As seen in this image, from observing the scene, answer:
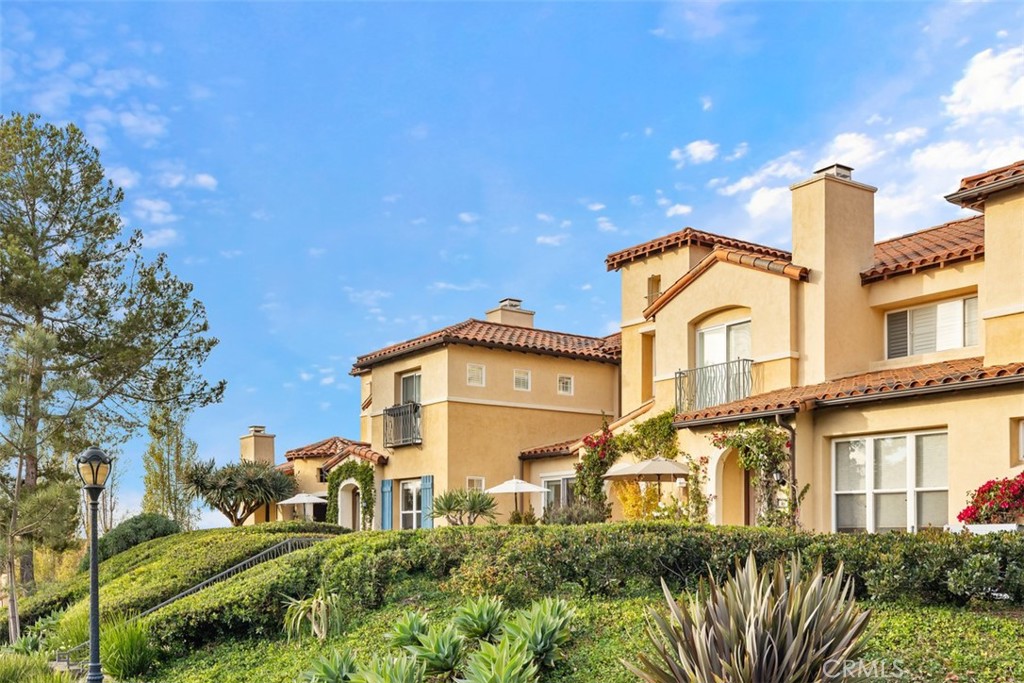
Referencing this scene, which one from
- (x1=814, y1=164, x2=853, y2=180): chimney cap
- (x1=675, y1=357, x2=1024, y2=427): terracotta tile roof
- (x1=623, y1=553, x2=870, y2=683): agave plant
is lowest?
(x1=623, y1=553, x2=870, y2=683): agave plant

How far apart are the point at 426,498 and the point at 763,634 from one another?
72.6 ft

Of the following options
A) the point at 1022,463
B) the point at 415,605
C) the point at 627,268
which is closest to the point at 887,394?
the point at 1022,463

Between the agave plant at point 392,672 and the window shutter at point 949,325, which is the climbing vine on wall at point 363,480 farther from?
the agave plant at point 392,672

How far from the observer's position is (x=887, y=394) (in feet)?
56.6

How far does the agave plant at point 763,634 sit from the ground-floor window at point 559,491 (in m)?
19.9

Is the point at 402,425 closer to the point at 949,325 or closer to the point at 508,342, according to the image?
the point at 508,342

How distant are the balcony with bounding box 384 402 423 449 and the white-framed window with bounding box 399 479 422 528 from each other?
130 centimetres

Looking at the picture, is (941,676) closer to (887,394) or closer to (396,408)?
(887,394)

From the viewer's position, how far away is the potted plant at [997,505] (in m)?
15.2

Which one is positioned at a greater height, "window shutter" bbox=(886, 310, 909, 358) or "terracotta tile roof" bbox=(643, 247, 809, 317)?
"terracotta tile roof" bbox=(643, 247, 809, 317)

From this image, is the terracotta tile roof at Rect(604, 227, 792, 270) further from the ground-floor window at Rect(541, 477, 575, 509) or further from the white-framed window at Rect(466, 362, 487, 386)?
the ground-floor window at Rect(541, 477, 575, 509)

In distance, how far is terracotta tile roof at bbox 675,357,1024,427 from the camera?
1612 cm

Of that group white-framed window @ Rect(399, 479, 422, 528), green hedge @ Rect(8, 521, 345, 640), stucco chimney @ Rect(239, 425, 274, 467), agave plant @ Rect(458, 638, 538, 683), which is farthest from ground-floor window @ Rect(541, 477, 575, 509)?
stucco chimney @ Rect(239, 425, 274, 467)

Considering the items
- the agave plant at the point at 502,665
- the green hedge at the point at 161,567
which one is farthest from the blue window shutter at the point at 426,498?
the agave plant at the point at 502,665
